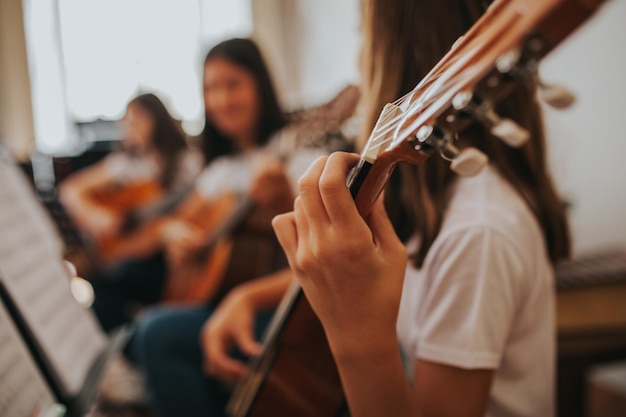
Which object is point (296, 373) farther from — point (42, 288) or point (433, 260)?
point (42, 288)

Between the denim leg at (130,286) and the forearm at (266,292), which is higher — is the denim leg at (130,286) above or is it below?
below

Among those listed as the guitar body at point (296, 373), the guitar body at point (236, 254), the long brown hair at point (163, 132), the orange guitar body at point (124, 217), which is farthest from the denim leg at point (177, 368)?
the long brown hair at point (163, 132)

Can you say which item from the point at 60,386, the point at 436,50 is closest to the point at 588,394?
the point at 436,50

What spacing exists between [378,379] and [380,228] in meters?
0.14

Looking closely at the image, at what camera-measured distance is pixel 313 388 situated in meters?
0.65

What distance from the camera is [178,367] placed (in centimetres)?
111

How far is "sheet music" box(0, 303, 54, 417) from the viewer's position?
1.65 ft

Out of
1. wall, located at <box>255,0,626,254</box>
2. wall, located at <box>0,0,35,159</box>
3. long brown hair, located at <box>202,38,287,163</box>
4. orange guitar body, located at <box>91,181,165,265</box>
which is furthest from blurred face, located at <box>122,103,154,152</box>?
wall, located at <box>255,0,626,254</box>

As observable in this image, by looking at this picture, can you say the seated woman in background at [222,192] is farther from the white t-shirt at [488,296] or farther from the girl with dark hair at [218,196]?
the white t-shirt at [488,296]

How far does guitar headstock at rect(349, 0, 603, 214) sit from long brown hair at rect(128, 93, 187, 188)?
205 cm

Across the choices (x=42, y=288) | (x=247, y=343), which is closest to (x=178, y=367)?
(x=247, y=343)

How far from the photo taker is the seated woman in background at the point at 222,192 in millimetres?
1093

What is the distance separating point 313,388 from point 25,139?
3637 millimetres

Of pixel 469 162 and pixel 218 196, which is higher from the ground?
pixel 469 162
